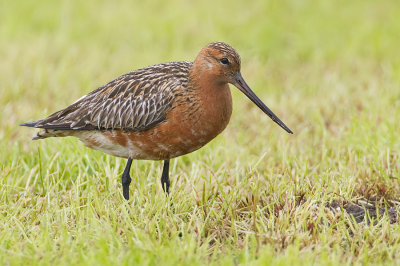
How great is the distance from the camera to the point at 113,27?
35.0 feet

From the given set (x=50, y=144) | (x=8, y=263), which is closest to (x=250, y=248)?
(x=8, y=263)

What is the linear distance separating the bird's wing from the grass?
1.27 ft

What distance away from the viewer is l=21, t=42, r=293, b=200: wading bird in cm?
534

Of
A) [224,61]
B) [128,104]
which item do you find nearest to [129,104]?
[128,104]

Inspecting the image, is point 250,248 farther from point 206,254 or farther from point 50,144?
point 50,144

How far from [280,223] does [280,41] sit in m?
5.88

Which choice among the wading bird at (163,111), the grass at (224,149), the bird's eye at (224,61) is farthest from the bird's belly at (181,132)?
the grass at (224,149)

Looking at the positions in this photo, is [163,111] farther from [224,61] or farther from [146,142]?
[224,61]

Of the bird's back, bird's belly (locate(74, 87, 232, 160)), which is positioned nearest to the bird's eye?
bird's belly (locate(74, 87, 232, 160))

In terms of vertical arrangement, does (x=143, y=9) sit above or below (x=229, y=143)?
above

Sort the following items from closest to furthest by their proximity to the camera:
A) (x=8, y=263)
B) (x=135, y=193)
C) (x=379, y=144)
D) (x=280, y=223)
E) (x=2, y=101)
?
(x=8, y=263) < (x=280, y=223) < (x=135, y=193) < (x=379, y=144) < (x=2, y=101)

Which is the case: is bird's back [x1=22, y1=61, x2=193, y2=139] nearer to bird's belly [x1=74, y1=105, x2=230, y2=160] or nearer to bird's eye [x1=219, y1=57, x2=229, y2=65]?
bird's belly [x1=74, y1=105, x2=230, y2=160]

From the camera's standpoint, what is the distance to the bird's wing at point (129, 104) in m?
5.49

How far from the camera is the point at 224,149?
6641 mm
